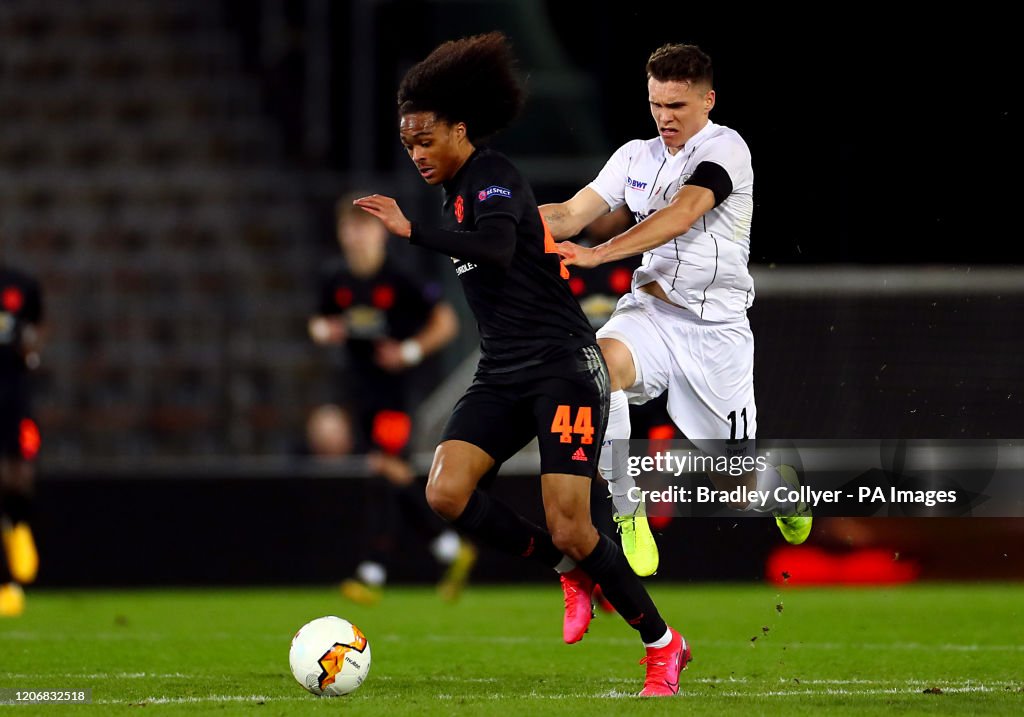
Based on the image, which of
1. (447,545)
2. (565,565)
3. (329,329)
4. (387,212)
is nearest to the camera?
(387,212)

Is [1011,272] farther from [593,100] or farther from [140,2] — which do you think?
[140,2]

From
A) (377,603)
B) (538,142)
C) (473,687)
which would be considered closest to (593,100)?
(538,142)

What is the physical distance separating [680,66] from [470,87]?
888 mm

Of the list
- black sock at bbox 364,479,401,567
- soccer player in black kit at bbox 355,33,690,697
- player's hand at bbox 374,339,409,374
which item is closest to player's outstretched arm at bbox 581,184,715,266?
soccer player in black kit at bbox 355,33,690,697

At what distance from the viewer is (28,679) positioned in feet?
18.8

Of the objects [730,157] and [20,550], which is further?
[20,550]

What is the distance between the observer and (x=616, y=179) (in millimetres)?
6105

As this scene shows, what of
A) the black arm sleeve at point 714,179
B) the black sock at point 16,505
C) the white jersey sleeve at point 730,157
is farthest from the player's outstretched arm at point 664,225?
the black sock at point 16,505

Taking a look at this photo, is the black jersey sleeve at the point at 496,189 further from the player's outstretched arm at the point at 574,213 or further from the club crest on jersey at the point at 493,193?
the player's outstretched arm at the point at 574,213

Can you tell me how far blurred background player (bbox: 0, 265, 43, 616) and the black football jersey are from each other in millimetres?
4798

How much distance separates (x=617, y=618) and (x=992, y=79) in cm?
338

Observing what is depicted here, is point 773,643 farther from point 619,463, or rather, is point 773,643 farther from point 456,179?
point 456,179

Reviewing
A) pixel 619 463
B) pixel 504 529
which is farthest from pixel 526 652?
pixel 504 529

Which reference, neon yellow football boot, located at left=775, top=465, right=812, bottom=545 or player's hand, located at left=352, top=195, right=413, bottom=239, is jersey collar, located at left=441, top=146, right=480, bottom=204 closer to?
player's hand, located at left=352, top=195, right=413, bottom=239
